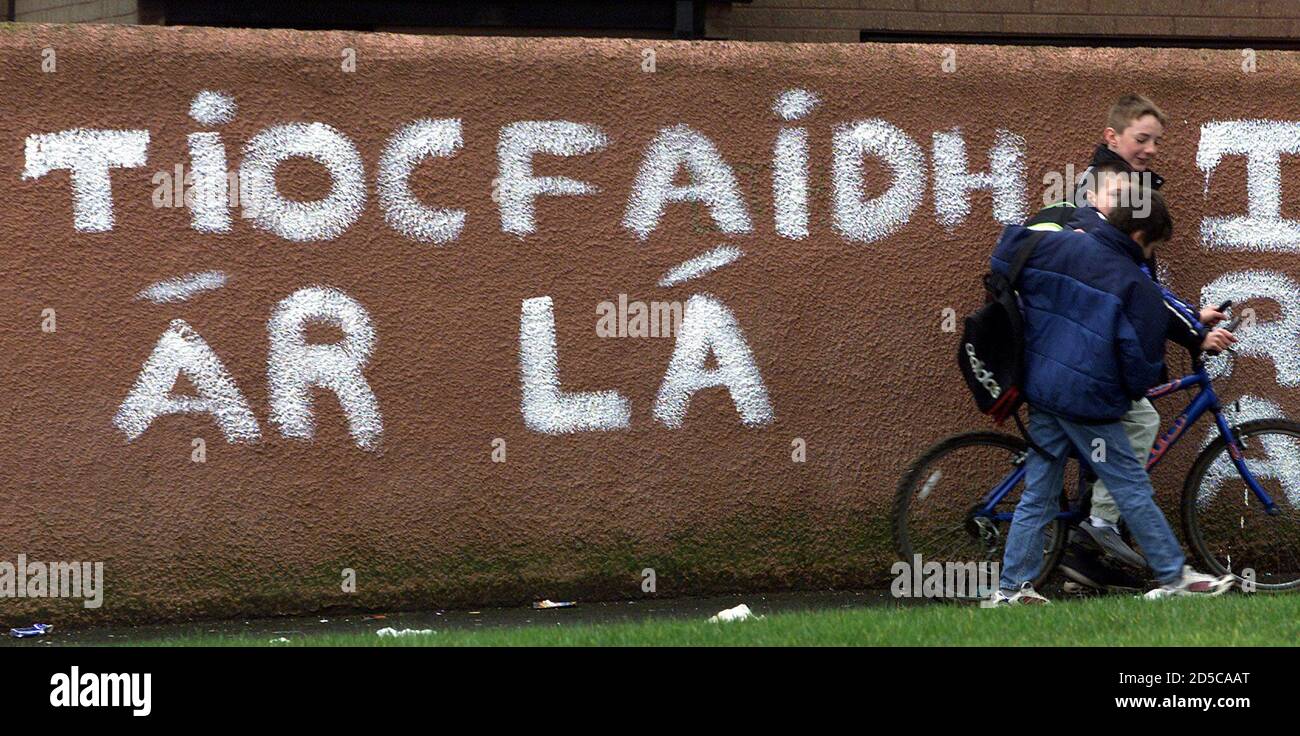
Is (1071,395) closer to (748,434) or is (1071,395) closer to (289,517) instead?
Answer: (748,434)

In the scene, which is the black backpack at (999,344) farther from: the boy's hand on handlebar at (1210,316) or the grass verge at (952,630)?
the grass verge at (952,630)

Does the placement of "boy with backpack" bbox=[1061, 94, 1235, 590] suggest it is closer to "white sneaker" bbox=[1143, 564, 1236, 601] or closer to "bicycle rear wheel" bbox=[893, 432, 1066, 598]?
"bicycle rear wheel" bbox=[893, 432, 1066, 598]

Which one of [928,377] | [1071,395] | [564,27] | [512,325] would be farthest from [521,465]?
[564,27]

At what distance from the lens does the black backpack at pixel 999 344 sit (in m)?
6.29

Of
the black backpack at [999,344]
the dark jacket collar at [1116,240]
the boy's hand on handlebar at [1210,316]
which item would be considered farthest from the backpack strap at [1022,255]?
the boy's hand on handlebar at [1210,316]

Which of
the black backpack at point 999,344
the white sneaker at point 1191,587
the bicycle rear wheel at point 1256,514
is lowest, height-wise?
the white sneaker at point 1191,587

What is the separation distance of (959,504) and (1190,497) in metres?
0.93

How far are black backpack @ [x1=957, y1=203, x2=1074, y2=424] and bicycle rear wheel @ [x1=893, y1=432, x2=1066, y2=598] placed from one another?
0.35 meters

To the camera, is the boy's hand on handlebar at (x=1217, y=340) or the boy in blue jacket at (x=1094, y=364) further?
the boy's hand on handlebar at (x=1217, y=340)

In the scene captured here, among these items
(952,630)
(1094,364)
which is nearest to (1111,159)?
(1094,364)

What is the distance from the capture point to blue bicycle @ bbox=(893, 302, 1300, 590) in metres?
6.77

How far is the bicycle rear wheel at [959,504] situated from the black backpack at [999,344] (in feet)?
1.14

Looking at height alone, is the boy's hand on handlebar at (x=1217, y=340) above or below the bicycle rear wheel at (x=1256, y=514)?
above

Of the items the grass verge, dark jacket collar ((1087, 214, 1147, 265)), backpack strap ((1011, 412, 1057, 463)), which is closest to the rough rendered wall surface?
backpack strap ((1011, 412, 1057, 463))
